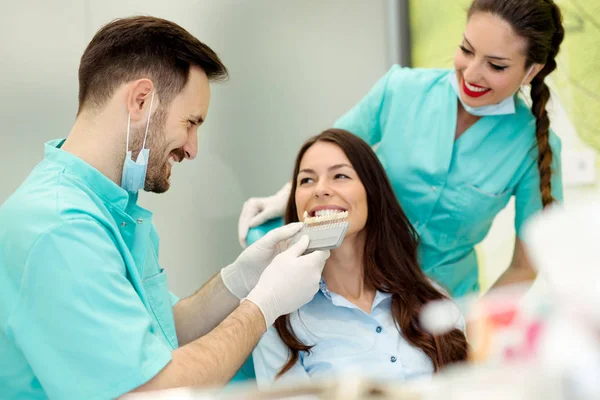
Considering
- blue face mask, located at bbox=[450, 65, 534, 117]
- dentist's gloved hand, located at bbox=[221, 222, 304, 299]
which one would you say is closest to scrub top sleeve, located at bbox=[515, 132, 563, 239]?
blue face mask, located at bbox=[450, 65, 534, 117]

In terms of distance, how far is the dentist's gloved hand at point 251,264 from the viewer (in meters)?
1.61

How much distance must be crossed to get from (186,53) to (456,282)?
3.99 ft

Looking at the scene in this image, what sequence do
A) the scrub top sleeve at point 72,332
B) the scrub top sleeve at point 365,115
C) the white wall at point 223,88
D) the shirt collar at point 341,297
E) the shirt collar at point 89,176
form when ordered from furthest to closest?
the scrub top sleeve at point 365,115
the white wall at point 223,88
the shirt collar at point 341,297
the shirt collar at point 89,176
the scrub top sleeve at point 72,332

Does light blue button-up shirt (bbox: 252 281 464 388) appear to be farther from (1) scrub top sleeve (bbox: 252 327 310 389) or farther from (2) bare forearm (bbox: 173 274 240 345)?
(2) bare forearm (bbox: 173 274 240 345)

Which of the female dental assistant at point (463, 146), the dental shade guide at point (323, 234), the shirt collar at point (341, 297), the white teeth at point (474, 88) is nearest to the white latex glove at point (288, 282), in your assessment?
the dental shade guide at point (323, 234)

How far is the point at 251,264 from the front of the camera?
1.62 m

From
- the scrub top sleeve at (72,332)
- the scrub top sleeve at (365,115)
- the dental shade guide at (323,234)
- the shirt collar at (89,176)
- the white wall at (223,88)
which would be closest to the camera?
the scrub top sleeve at (72,332)

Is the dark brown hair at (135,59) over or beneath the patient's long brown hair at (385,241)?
over

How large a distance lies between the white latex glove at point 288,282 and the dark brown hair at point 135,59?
1.53 ft

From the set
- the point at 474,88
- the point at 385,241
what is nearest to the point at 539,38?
the point at 474,88

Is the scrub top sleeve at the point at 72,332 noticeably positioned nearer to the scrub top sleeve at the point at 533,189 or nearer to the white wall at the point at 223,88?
the white wall at the point at 223,88

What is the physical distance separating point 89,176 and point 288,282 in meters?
0.50

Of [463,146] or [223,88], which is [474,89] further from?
[223,88]

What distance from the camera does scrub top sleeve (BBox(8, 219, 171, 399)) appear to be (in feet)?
3.28
